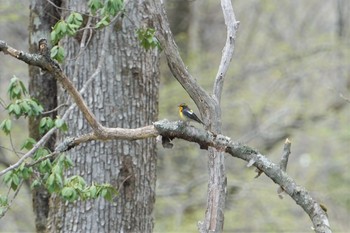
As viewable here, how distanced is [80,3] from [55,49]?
4.52ft

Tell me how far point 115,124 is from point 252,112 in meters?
4.96

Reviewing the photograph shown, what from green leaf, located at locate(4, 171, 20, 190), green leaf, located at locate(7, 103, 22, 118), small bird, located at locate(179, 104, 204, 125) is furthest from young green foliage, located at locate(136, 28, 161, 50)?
green leaf, located at locate(4, 171, 20, 190)

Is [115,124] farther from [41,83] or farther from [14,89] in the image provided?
[14,89]

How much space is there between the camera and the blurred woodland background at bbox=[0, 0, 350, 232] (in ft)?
33.9

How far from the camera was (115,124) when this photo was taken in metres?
5.74

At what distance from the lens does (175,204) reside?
412 inches

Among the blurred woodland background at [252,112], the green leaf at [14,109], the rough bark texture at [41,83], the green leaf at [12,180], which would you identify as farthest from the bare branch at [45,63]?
the blurred woodland background at [252,112]

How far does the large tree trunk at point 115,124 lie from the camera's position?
5.67 m

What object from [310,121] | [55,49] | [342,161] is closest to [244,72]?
[310,121]

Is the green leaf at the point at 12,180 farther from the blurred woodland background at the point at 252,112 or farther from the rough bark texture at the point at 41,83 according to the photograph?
the blurred woodland background at the point at 252,112

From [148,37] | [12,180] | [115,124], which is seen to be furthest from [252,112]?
[12,180]

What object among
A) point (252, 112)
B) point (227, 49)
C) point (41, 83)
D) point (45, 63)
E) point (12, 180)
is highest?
point (252, 112)

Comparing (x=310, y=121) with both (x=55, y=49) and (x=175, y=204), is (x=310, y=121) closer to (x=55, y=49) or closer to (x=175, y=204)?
(x=175, y=204)

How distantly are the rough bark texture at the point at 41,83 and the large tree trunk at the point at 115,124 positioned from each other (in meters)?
0.53
